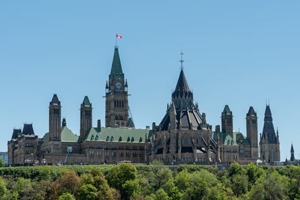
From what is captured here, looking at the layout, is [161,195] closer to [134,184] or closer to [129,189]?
[134,184]

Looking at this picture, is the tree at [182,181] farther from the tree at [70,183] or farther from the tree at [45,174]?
the tree at [45,174]

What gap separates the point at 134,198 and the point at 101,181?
888 centimetres

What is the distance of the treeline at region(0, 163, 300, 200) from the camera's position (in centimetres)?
14488

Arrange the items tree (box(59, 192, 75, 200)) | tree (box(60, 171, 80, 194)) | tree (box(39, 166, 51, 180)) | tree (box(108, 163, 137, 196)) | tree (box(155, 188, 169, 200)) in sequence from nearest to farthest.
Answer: tree (box(59, 192, 75, 200)) < tree (box(155, 188, 169, 200)) < tree (box(60, 171, 80, 194)) < tree (box(108, 163, 137, 196)) < tree (box(39, 166, 51, 180))

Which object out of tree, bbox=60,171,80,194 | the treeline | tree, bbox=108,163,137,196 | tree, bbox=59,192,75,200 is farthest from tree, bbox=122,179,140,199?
tree, bbox=59,192,75,200

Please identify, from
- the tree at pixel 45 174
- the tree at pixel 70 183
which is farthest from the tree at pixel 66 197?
the tree at pixel 45 174

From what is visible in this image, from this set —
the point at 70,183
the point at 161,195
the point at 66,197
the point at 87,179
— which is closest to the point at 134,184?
the point at 161,195

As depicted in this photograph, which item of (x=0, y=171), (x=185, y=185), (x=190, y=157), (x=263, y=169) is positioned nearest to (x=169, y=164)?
(x=190, y=157)

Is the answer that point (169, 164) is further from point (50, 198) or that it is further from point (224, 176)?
point (50, 198)

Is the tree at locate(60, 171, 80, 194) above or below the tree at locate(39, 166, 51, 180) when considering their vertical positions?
below

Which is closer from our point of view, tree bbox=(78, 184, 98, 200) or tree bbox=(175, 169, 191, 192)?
tree bbox=(78, 184, 98, 200)

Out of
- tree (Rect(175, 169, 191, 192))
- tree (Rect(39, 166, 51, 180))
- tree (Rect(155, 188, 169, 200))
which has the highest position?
tree (Rect(39, 166, 51, 180))

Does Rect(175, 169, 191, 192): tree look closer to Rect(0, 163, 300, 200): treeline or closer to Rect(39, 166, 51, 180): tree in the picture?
Rect(0, 163, 300, 200): treeline

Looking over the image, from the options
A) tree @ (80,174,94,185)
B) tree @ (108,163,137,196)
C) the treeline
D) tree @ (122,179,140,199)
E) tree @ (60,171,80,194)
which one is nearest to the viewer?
the treeline
